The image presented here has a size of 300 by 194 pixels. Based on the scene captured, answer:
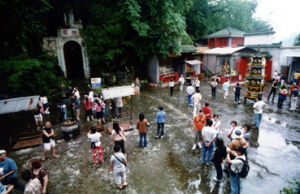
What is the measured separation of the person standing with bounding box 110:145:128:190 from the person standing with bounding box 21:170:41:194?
76.5 inches

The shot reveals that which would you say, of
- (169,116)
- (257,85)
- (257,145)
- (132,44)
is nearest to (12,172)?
(169,116)

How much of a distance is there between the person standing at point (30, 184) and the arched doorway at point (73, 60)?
18.9m

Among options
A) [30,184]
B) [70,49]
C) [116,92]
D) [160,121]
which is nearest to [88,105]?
[116,92]

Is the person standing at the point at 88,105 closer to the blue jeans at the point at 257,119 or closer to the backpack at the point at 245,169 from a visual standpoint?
the backpack at the point at 245,169

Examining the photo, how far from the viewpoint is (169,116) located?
1230 centimetres

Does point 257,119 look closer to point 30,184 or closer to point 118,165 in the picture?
point 118,165

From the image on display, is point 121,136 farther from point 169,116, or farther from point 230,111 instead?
point 230,111

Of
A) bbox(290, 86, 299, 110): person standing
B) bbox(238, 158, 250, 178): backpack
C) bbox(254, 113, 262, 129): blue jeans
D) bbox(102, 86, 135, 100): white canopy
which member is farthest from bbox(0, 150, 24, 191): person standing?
bbox(290, 86, 299, 110): person standing

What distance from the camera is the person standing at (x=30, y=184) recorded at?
4438mm

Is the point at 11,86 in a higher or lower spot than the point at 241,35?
lower

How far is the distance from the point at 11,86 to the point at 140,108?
7945 millimetres

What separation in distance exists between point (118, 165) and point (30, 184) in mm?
2284

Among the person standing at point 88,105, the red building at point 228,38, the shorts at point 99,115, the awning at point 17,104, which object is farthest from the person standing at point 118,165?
the red building at point 228,38

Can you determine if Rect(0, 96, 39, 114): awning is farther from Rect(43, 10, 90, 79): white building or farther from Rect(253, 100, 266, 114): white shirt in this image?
Rect(43, 10, 90, 79): white building
